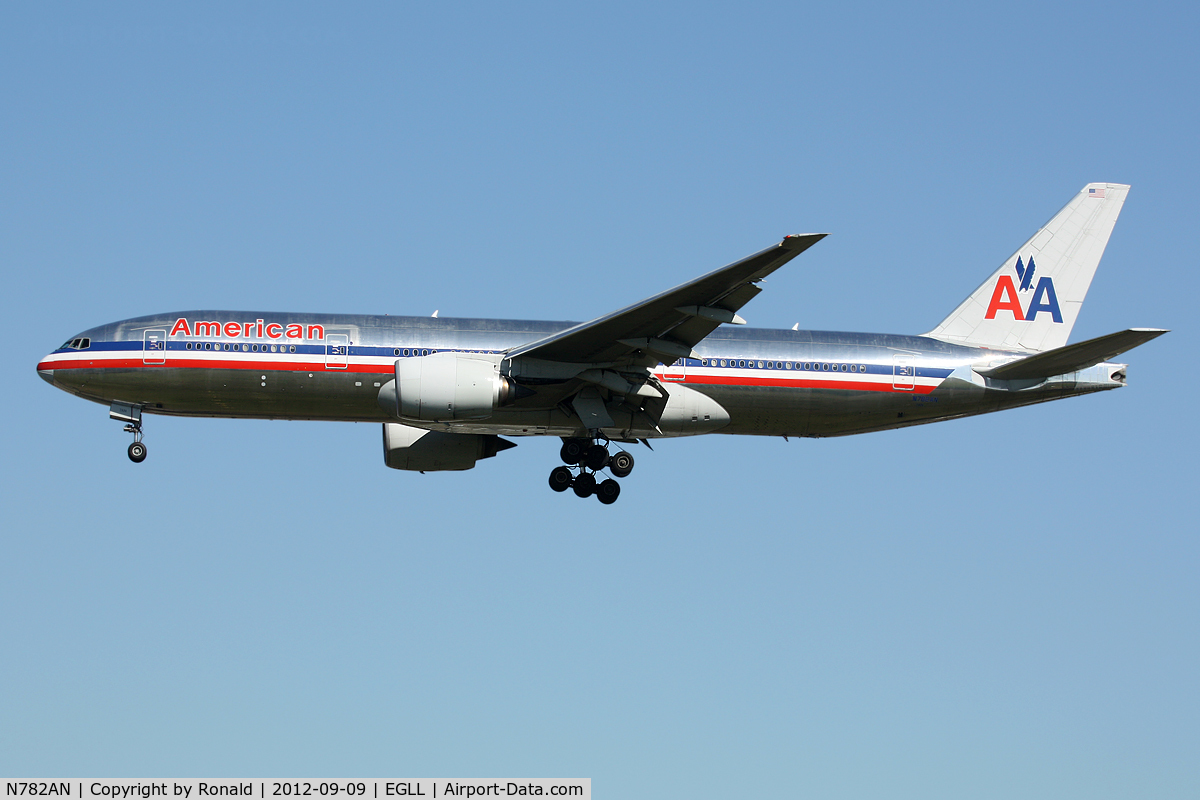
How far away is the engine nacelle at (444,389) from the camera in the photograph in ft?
101

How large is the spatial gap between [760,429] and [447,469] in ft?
29.6

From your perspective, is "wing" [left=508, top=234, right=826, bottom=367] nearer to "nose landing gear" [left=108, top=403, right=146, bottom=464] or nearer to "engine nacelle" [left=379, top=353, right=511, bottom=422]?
"engine nacelle" [left=379, top=353, right=511, bottom=422]

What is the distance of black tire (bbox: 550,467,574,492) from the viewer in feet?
115

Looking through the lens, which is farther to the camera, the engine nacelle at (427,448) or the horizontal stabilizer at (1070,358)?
the engine nacelle at (427,448)

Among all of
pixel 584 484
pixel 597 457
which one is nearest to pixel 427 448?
pixel 584 484

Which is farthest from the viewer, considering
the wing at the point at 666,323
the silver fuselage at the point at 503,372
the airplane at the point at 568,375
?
the silver fuselage at the point at 503,372

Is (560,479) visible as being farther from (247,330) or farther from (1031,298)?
(1031,298)

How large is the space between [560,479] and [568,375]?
4071 mm

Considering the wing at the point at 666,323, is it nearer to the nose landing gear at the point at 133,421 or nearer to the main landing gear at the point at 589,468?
the main landing gear at the point at 589,468

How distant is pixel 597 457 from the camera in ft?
113

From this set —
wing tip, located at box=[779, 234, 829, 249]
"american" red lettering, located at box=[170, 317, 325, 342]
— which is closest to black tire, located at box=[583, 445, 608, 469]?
"american" red lettering, located at box=[170, 317, 325, 342]

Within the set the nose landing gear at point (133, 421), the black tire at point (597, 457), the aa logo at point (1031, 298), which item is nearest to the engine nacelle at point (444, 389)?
the black tire at point (597, 457)

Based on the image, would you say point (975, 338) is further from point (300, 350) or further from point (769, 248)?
point (300, 350)

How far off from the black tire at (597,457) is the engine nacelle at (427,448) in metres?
3.68
